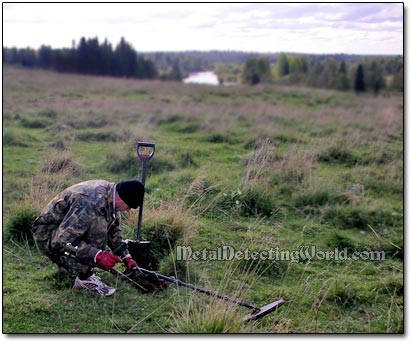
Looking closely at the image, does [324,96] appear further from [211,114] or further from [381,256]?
[381,256]

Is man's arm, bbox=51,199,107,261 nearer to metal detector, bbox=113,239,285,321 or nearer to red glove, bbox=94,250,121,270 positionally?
red glove, bbox=94,250,121,270

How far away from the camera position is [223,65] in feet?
45.1

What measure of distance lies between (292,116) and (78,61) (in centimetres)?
740

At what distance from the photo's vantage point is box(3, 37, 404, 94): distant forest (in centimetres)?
892

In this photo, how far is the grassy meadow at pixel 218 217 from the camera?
13.6 ft

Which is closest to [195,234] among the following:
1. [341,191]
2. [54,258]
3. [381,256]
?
[54,258]

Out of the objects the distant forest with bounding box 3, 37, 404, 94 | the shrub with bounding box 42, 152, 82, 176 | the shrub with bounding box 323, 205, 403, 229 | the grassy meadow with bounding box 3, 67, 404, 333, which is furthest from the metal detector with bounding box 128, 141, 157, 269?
the shrub with bounding box 323, 205, 403, 229

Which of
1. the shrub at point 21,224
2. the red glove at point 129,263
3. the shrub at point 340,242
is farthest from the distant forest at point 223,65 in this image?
the red glove at point 129,263

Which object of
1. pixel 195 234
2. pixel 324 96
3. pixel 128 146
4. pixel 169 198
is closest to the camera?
pixel 195 234

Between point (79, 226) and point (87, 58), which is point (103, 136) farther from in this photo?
point (79, 226)

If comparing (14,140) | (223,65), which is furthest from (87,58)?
(223,65)

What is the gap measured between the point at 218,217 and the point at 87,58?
21.6 feet

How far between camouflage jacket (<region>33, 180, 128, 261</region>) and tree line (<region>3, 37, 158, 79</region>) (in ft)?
14.5

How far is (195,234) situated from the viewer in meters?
5.48
